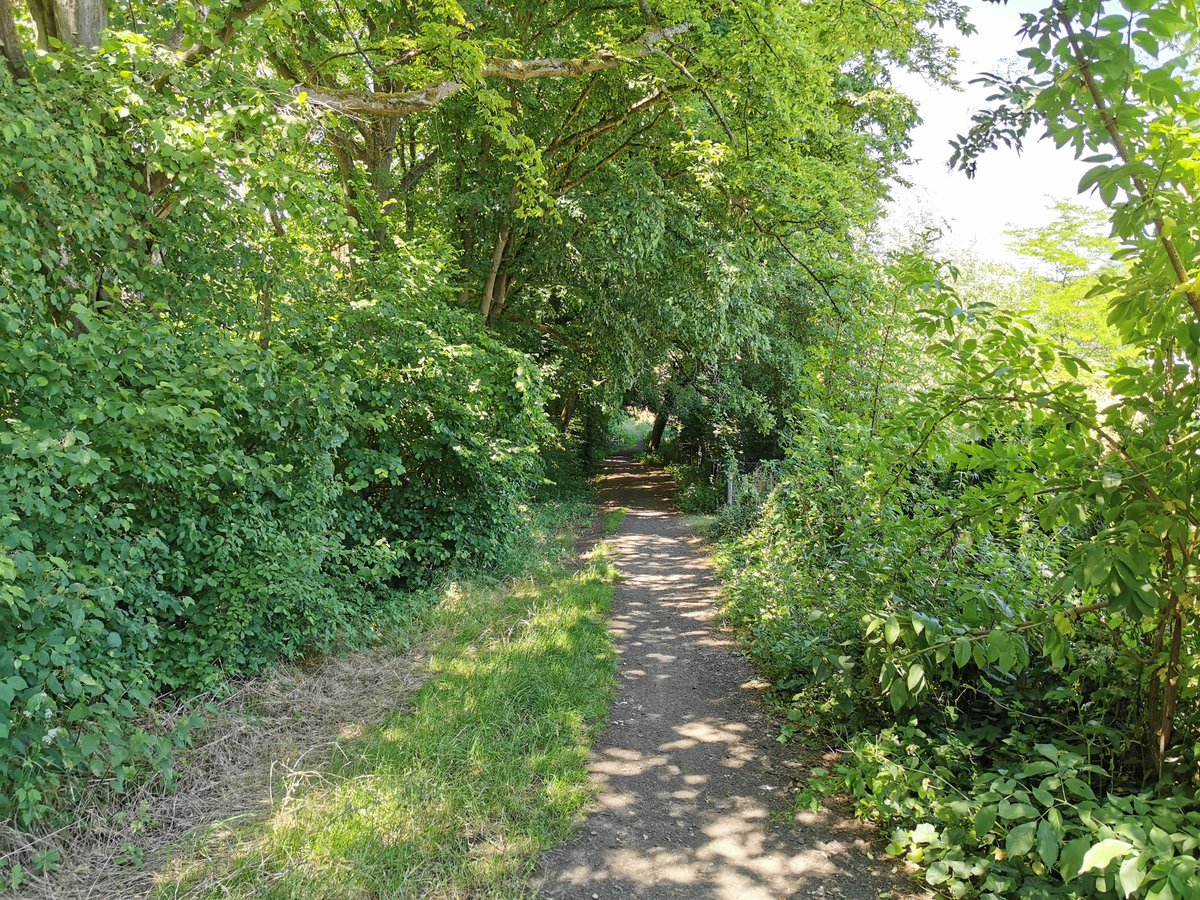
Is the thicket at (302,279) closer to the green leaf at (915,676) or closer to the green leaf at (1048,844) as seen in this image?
the green leaf at (915,676)

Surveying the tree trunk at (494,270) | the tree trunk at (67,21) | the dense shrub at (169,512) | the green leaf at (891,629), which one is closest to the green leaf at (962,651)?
the green leaf at (891,629)

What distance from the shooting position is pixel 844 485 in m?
6.11

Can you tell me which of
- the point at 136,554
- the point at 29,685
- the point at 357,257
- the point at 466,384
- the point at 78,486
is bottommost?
the point at 29,685

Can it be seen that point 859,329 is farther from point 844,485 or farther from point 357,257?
point 357,257

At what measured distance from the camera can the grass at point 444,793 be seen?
3172 mm

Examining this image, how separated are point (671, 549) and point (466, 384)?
221 inches

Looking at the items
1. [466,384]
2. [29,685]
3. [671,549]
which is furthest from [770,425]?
[29,685]

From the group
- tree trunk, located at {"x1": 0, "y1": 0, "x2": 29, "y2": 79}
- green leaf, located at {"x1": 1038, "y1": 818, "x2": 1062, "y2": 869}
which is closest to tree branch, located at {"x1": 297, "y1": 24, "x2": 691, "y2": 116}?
tree trunk, located at {"x1": 0, "y1": 0, "x2": 29, "y2": 79}

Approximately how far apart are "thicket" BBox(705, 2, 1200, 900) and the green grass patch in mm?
8877

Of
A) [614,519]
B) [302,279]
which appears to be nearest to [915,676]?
[302,279]

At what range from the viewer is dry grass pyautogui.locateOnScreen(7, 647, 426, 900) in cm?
321

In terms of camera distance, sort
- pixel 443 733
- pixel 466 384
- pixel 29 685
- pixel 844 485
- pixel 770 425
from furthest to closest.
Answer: pixel 770 425 < pixel 466 384 < pixel 844 485 < pixel 443 733 < pixel 29 685

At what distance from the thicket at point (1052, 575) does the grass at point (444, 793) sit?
1740 millimetres

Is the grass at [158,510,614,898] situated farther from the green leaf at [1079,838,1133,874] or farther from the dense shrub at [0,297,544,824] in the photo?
the green leaf at [1079,838,1133,874]
